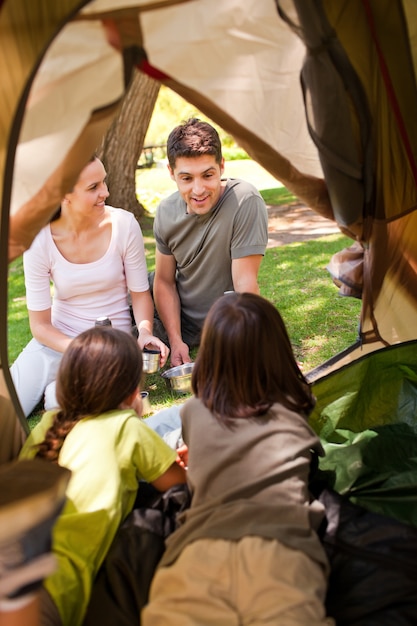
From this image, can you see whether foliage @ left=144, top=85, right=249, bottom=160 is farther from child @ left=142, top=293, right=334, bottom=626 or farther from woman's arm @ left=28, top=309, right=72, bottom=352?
child @ left=142, top=293, right=334, bottom=626

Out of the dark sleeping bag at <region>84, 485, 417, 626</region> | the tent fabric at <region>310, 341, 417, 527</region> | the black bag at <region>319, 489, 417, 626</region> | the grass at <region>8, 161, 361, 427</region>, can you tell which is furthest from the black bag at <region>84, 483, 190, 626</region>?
the grass at <region>8, 161, 361, 427</region>

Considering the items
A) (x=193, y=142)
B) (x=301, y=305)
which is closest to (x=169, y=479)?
(x=193, y=142)

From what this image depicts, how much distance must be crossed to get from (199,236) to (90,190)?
597 mm

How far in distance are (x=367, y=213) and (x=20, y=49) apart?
1.23 metres

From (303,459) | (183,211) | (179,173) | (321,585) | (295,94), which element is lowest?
(321,585)

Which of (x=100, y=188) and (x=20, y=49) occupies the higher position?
(x=20, y=49)

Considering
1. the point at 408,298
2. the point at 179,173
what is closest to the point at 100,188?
the point at 179,173

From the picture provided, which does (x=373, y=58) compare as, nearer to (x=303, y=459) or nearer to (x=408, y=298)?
(x=408, y=298)

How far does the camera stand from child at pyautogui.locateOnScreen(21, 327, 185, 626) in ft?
5.97

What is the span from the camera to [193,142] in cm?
311

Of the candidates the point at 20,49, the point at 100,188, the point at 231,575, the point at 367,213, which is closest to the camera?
the point at 231,575

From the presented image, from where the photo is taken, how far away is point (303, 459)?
1.85 meters

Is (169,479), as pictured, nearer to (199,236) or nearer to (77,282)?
(77,282)

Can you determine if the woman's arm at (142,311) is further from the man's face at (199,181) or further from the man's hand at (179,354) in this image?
the man's face at (199,181)
